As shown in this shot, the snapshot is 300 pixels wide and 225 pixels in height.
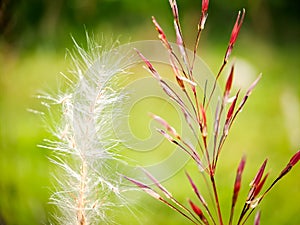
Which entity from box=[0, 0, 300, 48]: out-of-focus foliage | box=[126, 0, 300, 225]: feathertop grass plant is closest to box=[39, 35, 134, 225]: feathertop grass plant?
box=[126, 0, 300, 225]: feathertop grass plant

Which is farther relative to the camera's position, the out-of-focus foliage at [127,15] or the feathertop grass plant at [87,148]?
the out-of-focus foliage at [127,15]

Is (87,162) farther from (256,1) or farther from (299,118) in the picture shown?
(256,1)

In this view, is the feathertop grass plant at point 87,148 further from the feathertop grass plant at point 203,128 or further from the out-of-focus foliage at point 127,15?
the out-of-focus foliage at point 127,15

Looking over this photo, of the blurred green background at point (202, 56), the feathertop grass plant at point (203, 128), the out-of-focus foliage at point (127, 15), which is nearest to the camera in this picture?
the feathertop grass plant at point (203, 128)

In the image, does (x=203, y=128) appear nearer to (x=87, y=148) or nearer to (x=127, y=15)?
(x=87, y=148)

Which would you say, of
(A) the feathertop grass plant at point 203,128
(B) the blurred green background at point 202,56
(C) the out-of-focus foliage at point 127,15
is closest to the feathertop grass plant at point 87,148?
(A) the feathertop grass plant at point 203,128

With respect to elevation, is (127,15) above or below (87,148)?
above

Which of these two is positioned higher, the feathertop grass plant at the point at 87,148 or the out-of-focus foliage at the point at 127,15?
the out-of-focus foliage at the point at 127,15

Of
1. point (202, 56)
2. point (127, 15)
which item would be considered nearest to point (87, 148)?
point (202, 56)

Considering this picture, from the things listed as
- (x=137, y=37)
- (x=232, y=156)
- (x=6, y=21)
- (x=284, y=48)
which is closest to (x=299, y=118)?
(x=232, y=156)
